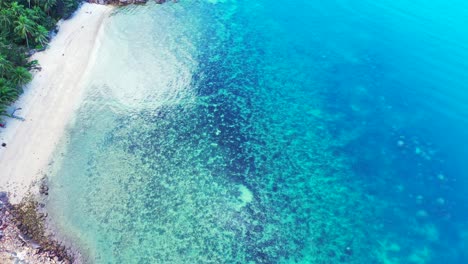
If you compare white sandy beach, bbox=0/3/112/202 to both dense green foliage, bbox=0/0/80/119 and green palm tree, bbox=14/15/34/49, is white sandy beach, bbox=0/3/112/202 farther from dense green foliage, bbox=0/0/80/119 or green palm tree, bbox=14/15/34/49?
green palm tree, bbox=14/15/34/49

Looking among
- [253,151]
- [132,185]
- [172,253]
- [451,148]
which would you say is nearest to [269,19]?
[253,151]

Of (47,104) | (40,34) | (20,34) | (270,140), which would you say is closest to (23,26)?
(20,34)

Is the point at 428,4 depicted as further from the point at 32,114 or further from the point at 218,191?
the point at 32,114

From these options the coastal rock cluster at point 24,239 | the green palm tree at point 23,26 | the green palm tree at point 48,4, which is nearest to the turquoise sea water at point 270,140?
the coastal rock cluster at point 24,239

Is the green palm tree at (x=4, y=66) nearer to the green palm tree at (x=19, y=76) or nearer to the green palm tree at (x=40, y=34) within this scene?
the green palm tree at (x=19, y=76)

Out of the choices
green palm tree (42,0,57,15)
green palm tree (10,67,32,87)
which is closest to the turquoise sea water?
green palm tree (10,67,32,87)

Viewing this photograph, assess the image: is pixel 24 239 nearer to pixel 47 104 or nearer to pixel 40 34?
pixel 47 104
